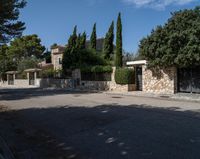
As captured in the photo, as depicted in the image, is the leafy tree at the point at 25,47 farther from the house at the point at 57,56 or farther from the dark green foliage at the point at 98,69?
the dark green foliage at the point at 98,69

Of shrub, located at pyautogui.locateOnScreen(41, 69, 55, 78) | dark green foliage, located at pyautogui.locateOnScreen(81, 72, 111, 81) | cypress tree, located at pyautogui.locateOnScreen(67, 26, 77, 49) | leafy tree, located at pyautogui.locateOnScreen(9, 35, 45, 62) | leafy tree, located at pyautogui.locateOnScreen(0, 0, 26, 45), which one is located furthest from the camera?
leafy tree, located at pyautogui.locateOnScreen(9, 35, 45, 62)

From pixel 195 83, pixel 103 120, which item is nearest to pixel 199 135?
pixel 103 120

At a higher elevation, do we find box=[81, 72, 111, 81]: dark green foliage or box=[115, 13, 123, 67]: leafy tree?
box=[115, 13, 123, 67]: leafy tree

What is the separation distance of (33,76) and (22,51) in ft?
64.6

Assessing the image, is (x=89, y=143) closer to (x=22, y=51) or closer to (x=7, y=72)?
(x=7, y=72)

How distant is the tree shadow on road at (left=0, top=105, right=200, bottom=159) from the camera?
6520 mm

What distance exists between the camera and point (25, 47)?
6938 cm

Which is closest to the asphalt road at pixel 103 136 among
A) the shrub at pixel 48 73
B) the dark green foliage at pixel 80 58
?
the dark green foliage at pixel 80 58

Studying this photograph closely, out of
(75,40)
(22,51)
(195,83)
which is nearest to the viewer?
(195,83)

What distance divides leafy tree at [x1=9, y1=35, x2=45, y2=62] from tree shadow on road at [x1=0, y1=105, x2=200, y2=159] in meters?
59.2

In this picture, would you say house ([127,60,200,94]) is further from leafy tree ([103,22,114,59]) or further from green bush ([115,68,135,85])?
leafy tree ([103,22,114,59])

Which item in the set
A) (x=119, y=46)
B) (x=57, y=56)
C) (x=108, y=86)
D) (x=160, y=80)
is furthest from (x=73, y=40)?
(x=160, y=80)

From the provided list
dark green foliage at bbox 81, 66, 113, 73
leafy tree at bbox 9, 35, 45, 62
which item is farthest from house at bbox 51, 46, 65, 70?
dark green foliage at bbox 81, 66, 113, 73

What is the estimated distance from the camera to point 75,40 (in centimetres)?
4275
